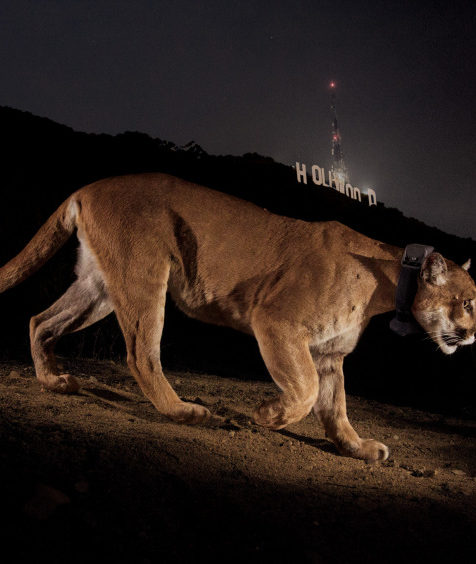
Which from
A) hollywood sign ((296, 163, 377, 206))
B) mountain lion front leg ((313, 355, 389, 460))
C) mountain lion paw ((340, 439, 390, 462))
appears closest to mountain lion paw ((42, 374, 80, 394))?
mountain lion front leg ((313, 355, 389, 460))

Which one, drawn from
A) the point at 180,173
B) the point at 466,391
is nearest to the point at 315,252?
the point at 466,391

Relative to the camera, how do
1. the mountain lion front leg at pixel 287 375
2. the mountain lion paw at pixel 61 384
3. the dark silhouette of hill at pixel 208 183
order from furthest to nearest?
the dark silhouette of hill at pixel 208 183
the mountain lion paw at pixel 61 384
the mountain lion front leg at pixel 287 375

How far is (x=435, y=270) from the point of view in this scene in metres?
3.59

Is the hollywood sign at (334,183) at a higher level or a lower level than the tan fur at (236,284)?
higher

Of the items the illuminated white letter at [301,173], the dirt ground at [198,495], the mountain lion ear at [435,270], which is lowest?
the dirt ground at [198,495]

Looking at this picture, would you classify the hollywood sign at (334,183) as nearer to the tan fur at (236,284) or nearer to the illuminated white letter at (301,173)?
the illuminated white letter at (301,173)

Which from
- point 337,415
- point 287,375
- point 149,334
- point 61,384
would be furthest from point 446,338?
point 61,384

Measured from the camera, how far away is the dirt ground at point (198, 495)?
1.69 m

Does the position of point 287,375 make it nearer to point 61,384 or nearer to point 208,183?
point 61,384

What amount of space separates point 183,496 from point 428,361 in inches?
391

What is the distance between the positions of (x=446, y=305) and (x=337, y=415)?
1180mm

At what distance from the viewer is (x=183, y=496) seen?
2068mm

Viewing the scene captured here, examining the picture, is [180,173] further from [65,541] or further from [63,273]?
[65,541]

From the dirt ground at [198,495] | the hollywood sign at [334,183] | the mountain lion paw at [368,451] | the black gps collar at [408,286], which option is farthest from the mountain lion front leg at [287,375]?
the hollywood sign at [334,183]
